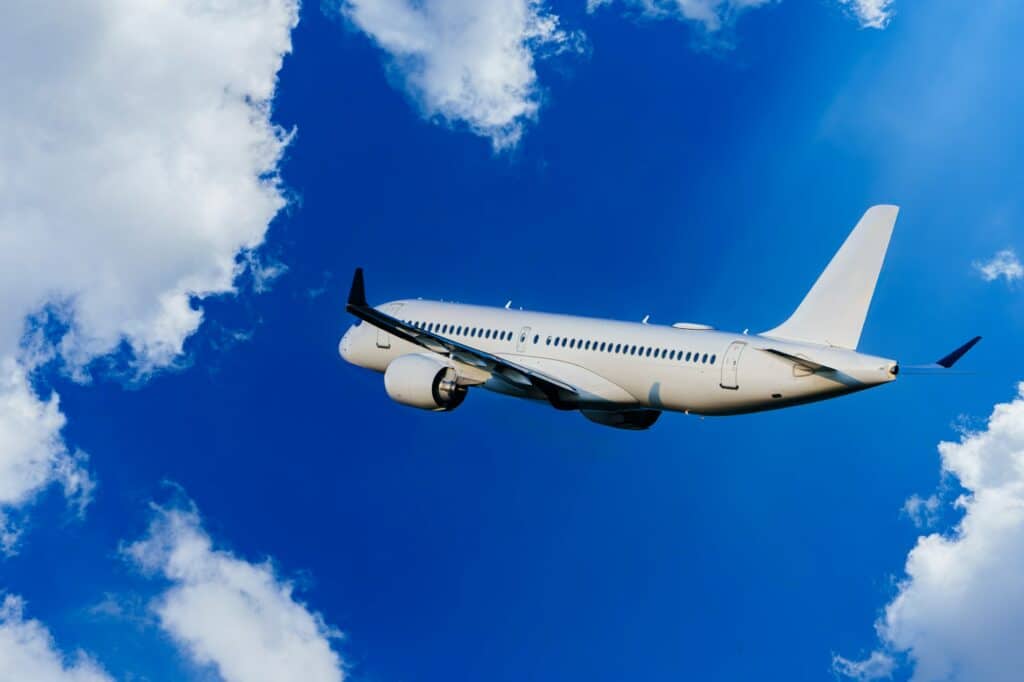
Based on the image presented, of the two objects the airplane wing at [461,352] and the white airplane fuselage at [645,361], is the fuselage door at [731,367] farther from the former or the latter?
the airplane wing at [461,352]

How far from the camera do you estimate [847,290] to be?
1976 inches

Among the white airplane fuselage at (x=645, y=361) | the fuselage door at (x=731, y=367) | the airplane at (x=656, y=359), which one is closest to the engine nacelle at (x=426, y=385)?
the airplane at (x=656, y=359)

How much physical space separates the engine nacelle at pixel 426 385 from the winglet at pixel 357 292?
5.08 metres

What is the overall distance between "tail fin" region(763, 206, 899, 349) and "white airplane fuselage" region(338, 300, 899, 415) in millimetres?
676

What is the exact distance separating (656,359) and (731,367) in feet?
9.39

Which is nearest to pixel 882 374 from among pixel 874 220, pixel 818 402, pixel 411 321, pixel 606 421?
pixel 818 402

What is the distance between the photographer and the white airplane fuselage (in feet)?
159

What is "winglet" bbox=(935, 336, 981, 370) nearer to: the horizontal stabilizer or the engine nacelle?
the horizontal stabilizer

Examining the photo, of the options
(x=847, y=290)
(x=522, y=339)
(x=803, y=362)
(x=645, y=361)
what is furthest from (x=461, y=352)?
(x=847, y=290)

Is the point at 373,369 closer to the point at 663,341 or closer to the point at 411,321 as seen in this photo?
the point at 411,321

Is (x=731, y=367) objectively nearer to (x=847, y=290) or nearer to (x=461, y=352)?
(x=847, y=290)

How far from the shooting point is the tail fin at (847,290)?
49.8 meters

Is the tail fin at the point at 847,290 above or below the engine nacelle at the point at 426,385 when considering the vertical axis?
above

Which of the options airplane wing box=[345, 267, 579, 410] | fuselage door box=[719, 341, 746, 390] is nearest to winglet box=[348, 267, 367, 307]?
airplane wing box=[345, 267, 579, 410]
